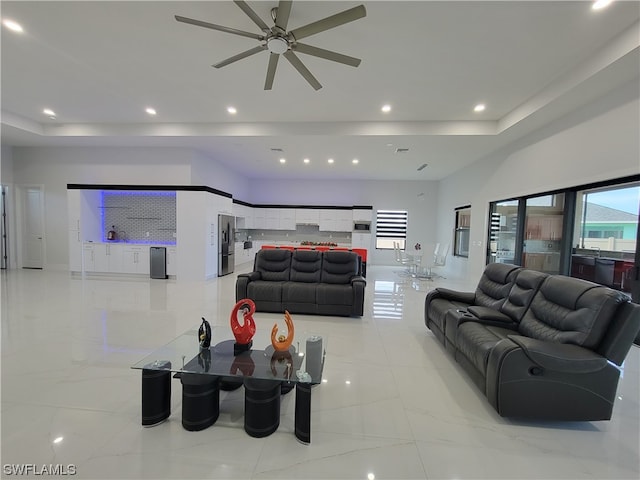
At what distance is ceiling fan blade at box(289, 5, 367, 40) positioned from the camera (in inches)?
88.4

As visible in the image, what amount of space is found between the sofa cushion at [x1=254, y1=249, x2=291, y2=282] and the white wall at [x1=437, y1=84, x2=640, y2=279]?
4.67 meters

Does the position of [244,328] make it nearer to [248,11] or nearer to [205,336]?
[205,336]

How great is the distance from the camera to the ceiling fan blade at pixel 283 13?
230 cm

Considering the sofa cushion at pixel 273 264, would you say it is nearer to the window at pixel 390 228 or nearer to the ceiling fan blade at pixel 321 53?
the ceiling fan blade at pixel 321 53

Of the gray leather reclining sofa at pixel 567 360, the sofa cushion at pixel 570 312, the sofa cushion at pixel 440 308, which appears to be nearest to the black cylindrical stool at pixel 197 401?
→ the gray leather reclining sofa at pixel 567 360

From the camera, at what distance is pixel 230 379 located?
1980 mm

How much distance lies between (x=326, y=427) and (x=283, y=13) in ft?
11.1

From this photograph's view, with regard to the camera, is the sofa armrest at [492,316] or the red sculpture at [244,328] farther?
the sofa armrest at [492,316]

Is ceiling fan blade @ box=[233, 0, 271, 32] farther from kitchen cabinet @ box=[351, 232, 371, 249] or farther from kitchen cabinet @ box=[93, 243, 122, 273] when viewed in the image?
kitchen cabinet @ box=[351, 232, 371, 249]

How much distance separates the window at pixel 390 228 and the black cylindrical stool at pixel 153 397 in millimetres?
9663

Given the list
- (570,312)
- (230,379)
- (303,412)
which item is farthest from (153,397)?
(570,312)

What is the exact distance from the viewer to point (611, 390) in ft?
6.40

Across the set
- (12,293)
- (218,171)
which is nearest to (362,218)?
(218,171)
